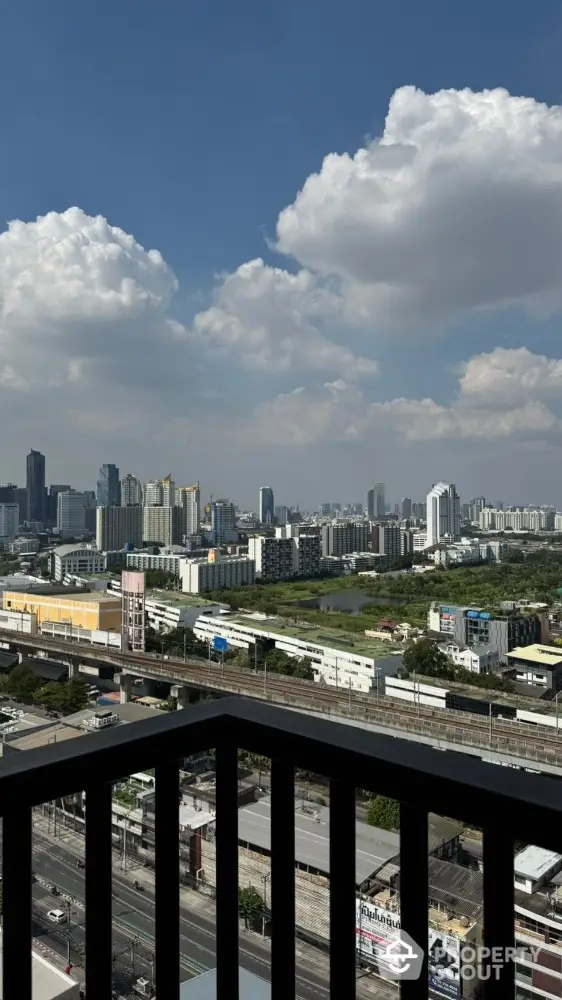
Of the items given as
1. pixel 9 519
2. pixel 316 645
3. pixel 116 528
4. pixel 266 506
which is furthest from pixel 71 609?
pixel 266 506

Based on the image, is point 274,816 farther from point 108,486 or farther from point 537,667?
point 108,486

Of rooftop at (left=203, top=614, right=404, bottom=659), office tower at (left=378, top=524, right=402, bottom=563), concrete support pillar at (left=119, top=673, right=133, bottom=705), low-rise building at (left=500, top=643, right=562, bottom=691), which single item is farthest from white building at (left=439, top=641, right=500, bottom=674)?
office tower at (left=378, top=524, right=402, bottom=563)

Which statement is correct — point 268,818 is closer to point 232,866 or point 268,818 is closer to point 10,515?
point 232,866

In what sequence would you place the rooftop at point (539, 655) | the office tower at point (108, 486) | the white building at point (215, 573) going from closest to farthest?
the rooftop at point (539, 655), the white building at point (215, 573), the office tower at point (108, 486)

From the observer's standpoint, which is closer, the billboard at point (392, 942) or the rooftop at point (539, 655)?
the billboard at point (392, 942)

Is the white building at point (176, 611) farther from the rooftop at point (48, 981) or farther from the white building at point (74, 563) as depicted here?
the rooftop at point (48, 981)

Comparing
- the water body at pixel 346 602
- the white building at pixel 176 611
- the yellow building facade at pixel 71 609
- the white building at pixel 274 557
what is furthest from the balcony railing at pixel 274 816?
the white building at pixel 274 557
